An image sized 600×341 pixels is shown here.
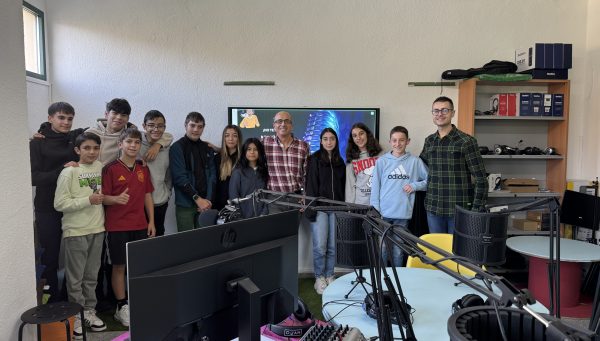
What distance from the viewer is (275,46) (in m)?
3.95

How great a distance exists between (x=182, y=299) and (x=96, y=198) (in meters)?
2.09

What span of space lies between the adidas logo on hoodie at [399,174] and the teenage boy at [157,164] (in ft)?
6.38

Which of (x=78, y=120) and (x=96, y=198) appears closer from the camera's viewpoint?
(x=96, y=198)

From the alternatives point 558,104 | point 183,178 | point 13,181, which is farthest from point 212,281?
point 558,104

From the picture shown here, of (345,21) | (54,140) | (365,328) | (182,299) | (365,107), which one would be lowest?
(365,328)

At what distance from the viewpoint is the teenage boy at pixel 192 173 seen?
3344 mm

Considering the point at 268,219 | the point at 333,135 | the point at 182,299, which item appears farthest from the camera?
the point at 333,135

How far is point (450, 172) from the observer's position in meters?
3.19

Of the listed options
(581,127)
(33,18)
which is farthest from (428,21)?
(33,18)

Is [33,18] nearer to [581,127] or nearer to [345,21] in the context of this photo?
[345,21]

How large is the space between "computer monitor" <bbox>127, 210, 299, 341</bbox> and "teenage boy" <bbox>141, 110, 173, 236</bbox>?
2.40 metres

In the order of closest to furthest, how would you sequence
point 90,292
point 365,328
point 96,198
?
point 365,328, point 96,198, point 90,292

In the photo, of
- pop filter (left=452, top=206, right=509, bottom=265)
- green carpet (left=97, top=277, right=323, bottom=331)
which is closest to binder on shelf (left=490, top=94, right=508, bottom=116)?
green carpet (left=97, top=277, right=323, bottom=331)

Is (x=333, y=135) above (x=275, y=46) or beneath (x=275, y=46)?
beneath
